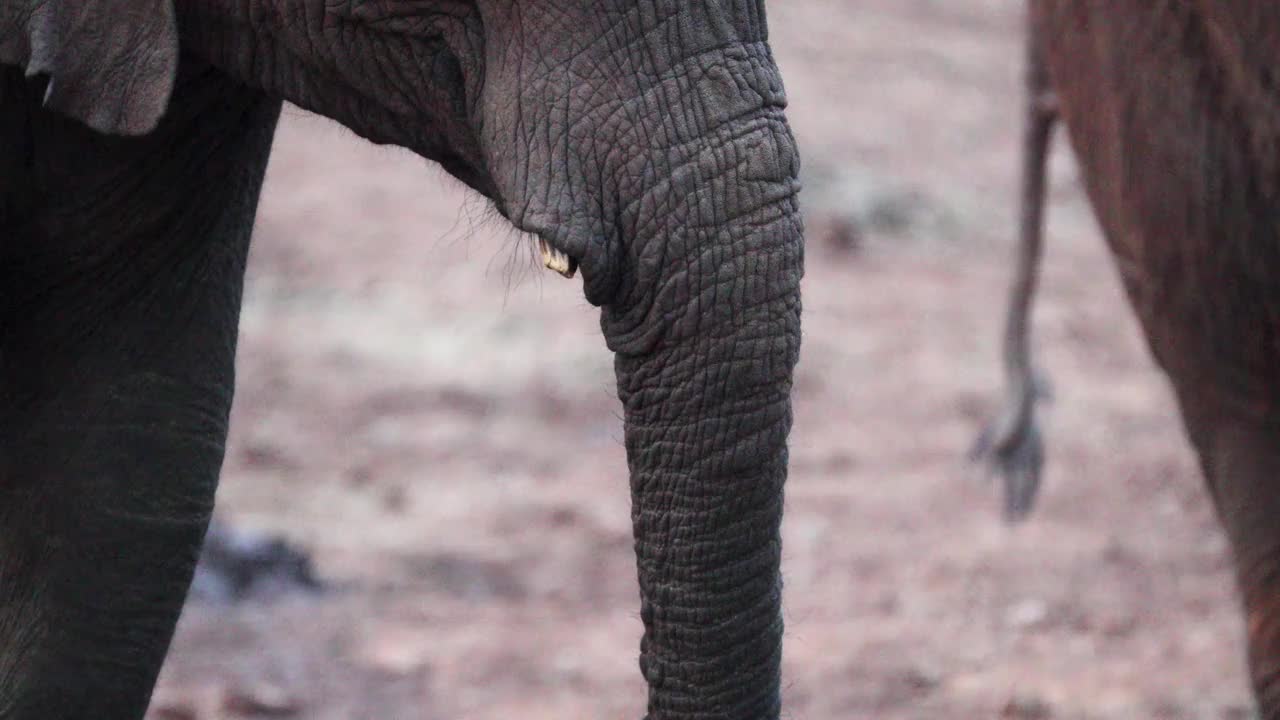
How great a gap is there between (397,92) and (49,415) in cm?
77

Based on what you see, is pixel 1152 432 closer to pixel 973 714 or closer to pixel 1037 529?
pixel 1037 529

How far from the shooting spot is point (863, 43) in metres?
13.4

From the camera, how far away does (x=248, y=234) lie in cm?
311

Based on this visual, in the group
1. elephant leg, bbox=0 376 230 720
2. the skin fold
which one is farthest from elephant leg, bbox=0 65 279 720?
the skin fold

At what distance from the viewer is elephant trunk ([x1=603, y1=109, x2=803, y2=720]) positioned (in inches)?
89.0

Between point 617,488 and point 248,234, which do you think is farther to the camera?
point 617,488

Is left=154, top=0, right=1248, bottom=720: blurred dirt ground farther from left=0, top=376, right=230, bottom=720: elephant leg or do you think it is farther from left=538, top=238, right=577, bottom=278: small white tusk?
left=0, top=376, right=230, bottom=720: elephant leg

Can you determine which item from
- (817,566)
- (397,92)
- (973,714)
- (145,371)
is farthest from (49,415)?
(817,566)

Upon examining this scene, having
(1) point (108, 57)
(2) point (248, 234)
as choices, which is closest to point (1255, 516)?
(2) point (248, 234)

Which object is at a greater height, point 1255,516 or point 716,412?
point 1255,516

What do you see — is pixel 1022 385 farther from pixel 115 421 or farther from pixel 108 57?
pixel 108 57

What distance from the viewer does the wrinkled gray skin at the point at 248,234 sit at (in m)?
2.28

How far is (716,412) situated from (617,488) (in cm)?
426

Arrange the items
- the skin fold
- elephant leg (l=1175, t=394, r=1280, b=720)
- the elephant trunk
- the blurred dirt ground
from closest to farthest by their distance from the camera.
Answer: the elephant trunk, the skin fold, elephant leg (l=1175, t=394, r=1280, b=720), the blurred dirt ground
